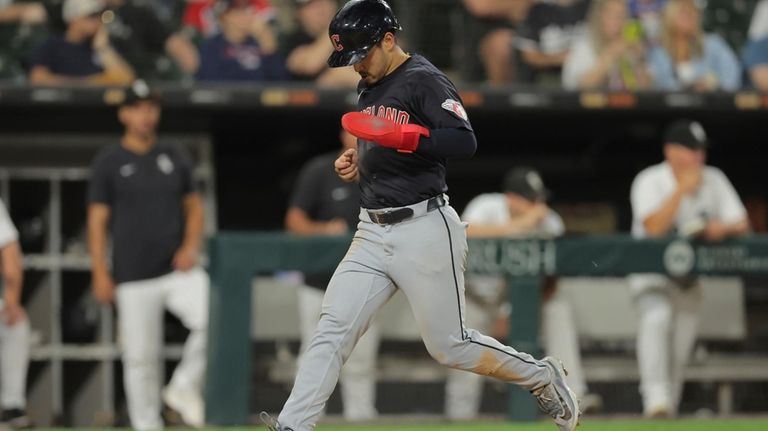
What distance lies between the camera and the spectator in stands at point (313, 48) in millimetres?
8820

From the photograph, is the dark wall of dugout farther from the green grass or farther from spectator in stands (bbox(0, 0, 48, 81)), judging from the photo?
the green grass

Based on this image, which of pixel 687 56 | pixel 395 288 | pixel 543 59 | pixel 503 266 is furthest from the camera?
pixel 687 56

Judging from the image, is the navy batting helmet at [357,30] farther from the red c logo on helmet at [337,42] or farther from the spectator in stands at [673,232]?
the spectator in stands at [673,232]

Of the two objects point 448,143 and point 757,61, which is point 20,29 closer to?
point 757,61

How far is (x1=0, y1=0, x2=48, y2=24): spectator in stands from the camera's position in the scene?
912 centimetres

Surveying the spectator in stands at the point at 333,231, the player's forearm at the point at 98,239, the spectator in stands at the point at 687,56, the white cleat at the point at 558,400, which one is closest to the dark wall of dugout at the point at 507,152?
the spectator in stands at the point at 687,56

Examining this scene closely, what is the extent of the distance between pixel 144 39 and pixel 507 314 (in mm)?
3476

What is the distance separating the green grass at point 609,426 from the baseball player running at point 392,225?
1724mm

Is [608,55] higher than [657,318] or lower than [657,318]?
higher

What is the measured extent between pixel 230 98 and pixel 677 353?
10.3 ft

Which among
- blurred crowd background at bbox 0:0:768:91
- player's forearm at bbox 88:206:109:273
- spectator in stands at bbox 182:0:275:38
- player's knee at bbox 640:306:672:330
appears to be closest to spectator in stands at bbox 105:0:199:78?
blurred crowd background at bbox 0:0:768:91

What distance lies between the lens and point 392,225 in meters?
4.85

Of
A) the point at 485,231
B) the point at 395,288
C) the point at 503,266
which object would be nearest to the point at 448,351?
the point at 395,288

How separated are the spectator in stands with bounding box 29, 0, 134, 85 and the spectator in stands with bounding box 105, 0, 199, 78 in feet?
0.94
